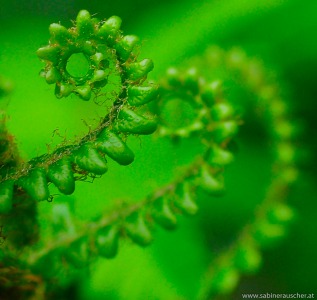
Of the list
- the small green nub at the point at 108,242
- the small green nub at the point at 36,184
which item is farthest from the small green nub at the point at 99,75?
the small green nub at the point at 108,242

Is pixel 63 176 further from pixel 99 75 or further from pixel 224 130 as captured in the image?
pixel 224 130

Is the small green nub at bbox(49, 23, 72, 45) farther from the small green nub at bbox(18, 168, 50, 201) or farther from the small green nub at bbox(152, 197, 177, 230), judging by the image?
the small green nub at bbox(152, 197, 177, 230)

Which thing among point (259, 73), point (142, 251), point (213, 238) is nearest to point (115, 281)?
point (142, 251)

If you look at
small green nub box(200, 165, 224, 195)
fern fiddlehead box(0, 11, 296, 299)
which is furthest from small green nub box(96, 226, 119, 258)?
small green nub box(200, 165, 224, 195)

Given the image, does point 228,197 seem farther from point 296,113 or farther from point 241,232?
point 296,113

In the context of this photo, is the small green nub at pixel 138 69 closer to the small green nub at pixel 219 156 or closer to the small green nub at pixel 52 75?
the small green nub at pixel 52 75

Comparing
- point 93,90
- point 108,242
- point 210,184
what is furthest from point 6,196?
point 210,184
